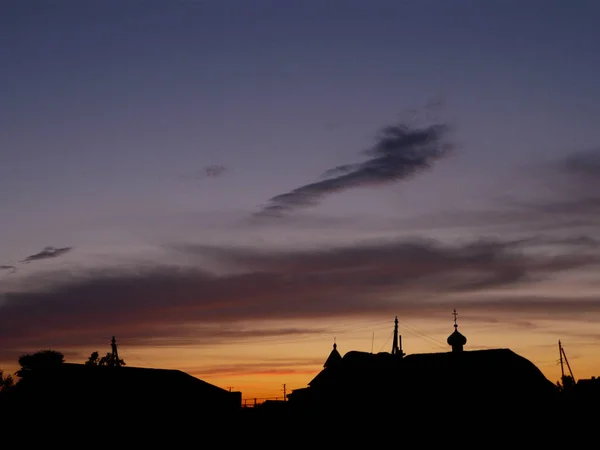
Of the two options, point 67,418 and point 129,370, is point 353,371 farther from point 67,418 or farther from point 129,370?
point 67,418

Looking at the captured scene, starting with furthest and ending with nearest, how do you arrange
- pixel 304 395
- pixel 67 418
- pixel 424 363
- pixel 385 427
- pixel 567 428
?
pixel 304 395 < pixel 424 363 < pixel 385 427 < pixel 567 428 < pixel 67 418

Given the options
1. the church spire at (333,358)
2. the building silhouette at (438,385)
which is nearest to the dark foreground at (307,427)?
the building silhouette at (438,385)

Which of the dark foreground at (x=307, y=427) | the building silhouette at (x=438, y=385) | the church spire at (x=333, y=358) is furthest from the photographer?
the church spire at (x=333, y=358)

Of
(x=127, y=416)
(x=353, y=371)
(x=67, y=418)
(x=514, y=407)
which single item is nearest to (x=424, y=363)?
(x=353, y=371)

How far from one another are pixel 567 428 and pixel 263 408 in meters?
29.6

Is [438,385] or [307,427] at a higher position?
[438,385]

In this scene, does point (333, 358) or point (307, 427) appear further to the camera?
point (333, 358)

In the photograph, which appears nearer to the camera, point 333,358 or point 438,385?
point 438,385

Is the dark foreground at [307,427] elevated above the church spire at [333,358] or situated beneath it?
situated beneath

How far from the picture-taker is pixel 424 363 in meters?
76.8

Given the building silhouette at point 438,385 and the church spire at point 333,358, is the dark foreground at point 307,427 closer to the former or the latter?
the building silhouette at point 438,385

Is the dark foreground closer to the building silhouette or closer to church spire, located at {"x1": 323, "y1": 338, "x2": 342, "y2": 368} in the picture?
the building silhouette

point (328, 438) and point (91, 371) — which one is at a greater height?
point (91, 371)

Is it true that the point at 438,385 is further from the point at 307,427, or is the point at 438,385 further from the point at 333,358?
the point at 333,358
